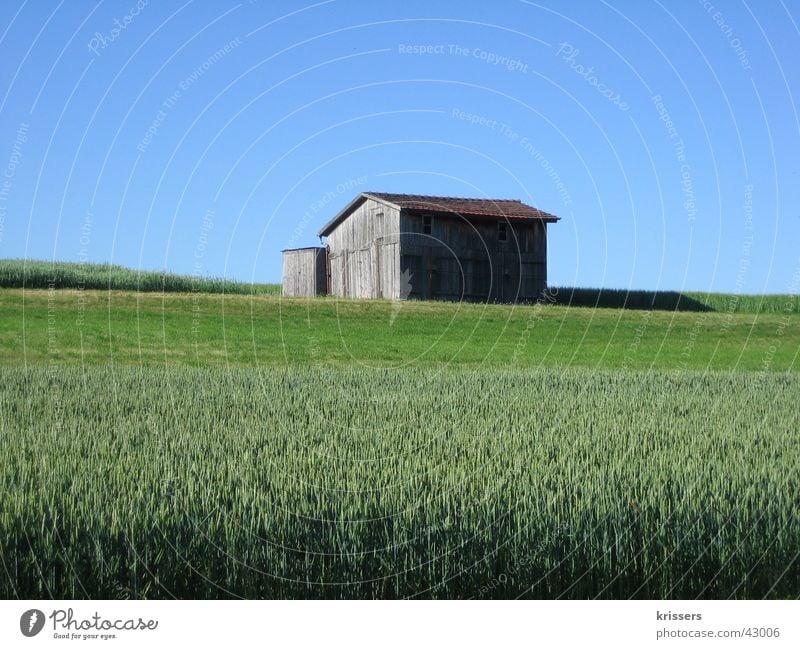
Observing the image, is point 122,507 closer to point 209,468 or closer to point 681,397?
point 209,468

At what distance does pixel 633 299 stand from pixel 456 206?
18729mm

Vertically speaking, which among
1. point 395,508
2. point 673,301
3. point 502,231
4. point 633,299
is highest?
point 502,231

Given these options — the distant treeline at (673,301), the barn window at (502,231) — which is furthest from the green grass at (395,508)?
the distant treeline at (673,301)

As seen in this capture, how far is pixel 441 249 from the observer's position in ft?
160

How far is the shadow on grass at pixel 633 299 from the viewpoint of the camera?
6056 cm

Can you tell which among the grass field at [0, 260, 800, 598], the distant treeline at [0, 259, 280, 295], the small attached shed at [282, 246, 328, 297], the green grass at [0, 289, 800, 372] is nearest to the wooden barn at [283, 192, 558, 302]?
the small attached shed at [282, 246, 328, 297]

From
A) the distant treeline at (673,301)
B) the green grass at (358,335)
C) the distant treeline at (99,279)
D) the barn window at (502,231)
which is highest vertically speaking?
the barn window at (502,231)

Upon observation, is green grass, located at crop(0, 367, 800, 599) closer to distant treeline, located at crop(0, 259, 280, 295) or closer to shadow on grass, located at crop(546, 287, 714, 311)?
distant treeline, located at crop(0, 259, 280, 295)

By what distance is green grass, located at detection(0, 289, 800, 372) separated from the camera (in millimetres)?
31172

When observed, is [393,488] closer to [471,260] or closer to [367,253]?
[471,260]

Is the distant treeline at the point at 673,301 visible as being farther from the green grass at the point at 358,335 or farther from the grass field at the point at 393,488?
the grass field at the point at 393,488

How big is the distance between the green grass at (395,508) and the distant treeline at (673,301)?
4866cm

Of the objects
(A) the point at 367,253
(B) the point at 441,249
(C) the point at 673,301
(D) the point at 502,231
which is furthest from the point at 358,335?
(C) the point at 673,301

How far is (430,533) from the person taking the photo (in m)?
6.87
